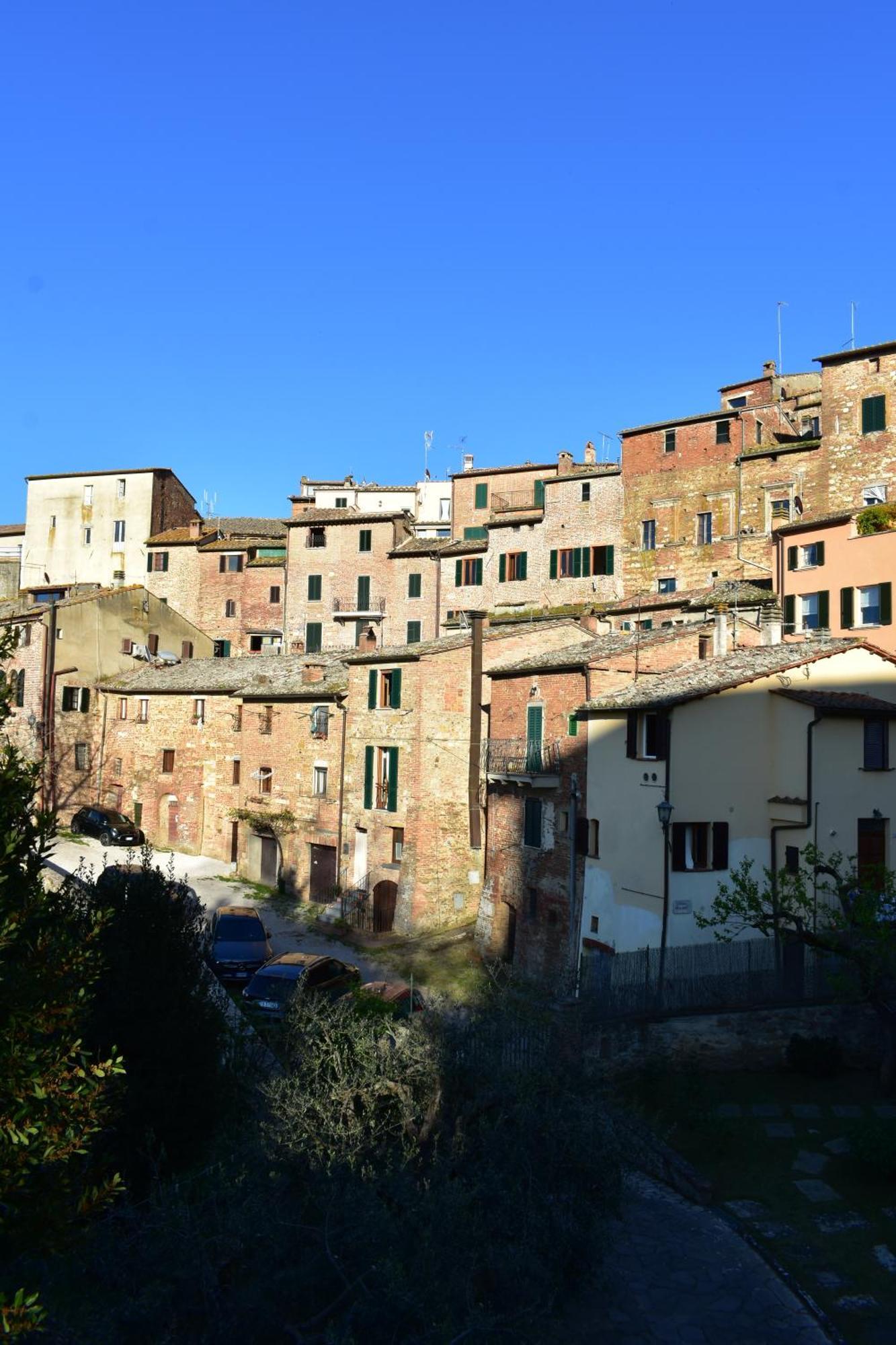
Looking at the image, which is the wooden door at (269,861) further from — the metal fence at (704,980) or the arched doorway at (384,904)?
the metal fence at (704,980)

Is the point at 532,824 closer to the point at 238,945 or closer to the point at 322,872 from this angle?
the point at 238,945

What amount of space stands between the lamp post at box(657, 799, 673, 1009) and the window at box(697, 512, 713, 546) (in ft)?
82.9

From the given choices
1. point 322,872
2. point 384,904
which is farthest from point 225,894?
point 384,904

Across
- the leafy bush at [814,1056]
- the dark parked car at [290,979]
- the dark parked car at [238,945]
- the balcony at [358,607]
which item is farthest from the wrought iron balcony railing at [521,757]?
the balcony at [358,607]

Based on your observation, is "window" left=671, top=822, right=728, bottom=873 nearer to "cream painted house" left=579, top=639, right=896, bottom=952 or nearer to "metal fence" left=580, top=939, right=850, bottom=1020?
"cream painted house" left=579, top=639, right=896, bottom=952

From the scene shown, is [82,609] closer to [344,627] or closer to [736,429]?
[344,627]

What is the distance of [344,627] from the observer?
5803cm

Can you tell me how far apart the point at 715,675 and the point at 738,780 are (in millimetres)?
3003

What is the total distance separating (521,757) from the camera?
1344 inches

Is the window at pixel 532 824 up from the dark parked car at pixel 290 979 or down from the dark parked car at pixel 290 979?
up

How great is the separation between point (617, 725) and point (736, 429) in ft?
82.7

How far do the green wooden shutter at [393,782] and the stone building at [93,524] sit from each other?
32.1 m

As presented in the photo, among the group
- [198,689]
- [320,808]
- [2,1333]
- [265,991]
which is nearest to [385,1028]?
[2,1333]

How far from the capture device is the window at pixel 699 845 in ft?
88.2
